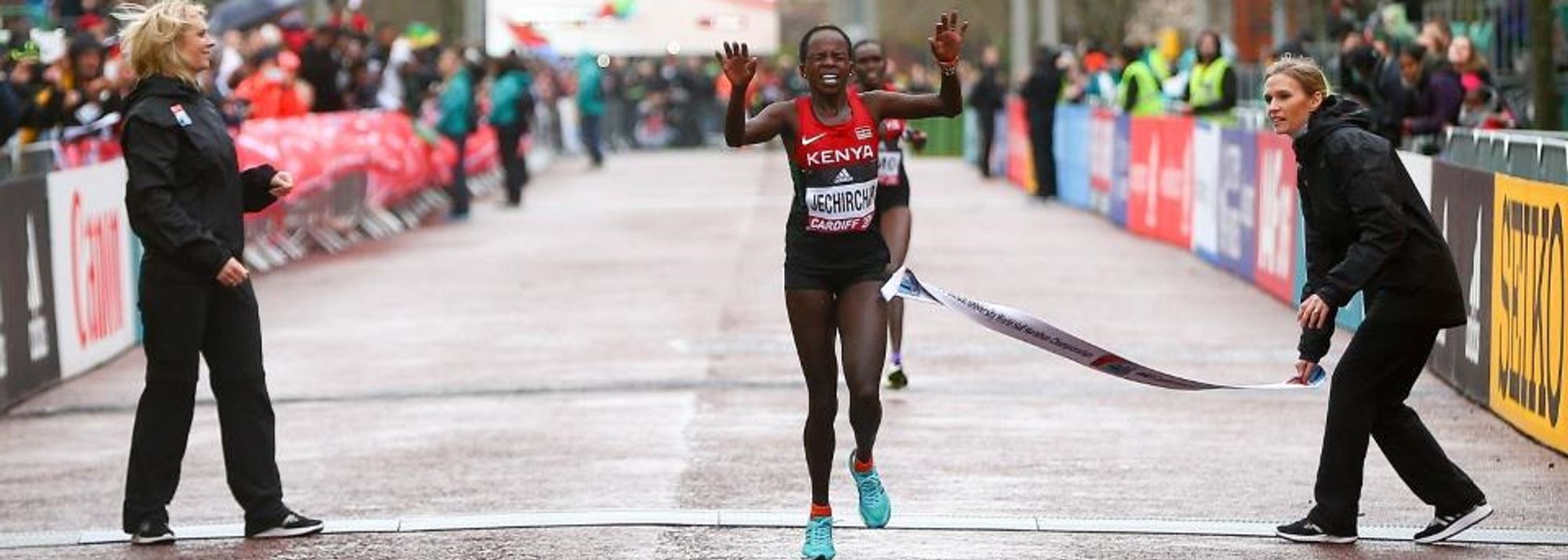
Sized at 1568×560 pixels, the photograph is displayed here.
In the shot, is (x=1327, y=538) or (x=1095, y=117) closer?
(x=1327, y=538)

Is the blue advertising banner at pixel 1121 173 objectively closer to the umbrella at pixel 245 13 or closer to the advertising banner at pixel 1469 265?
the umbrella at pixel 245 13

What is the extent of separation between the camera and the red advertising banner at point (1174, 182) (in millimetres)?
23531

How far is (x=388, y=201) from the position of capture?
2828cm

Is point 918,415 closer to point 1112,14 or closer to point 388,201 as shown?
point 388,201

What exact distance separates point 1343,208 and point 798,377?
5.79m

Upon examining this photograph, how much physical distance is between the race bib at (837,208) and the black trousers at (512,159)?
72.4 ft

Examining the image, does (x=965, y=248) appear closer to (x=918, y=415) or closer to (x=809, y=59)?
(x=918, y=415)

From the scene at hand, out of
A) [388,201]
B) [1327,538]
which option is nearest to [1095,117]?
[388,201]

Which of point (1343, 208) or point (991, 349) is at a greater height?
point (1343, 208)

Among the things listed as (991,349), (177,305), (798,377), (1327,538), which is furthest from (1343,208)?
(991,349)

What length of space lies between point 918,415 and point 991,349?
3.09 metres

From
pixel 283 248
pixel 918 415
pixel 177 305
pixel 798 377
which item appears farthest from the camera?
pixel 283 248

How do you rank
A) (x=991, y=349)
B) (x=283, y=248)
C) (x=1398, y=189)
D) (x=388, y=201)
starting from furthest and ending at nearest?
(x=388, y=201)
(x=283, y=248)
(x=991, y=349)
(x=1398, y=189)

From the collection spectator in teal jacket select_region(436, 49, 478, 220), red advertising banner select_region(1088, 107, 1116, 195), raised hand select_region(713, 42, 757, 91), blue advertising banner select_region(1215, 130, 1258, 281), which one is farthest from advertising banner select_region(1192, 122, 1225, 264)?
raised hand select_region(713, 42, 757, 91)
